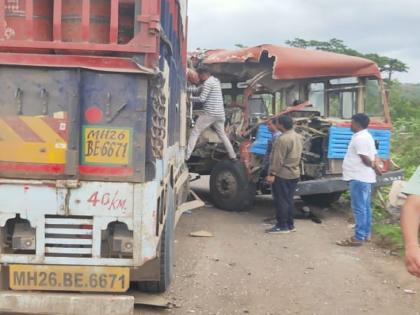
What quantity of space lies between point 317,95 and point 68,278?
6.86 metres

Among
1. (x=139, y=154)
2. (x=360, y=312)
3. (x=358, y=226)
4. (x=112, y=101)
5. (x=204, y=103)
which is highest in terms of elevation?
(x=204, y=103)

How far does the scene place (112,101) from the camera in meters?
4.14

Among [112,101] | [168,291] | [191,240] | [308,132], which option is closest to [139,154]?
[112,101]

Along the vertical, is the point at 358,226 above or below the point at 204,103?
below

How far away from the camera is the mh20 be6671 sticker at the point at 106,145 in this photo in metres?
4.13

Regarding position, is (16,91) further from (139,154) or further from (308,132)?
(308,132)

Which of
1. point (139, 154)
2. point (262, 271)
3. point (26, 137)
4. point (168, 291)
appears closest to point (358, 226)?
point (262, 271)

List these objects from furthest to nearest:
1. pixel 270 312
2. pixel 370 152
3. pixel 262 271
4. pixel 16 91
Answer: pixel 370 152, pixel 262 271, pixel 270 312, pixel 16 91

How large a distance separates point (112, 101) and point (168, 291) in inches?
90.5

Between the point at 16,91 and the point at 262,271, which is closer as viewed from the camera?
the point at 16,91

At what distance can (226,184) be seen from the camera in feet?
33.5

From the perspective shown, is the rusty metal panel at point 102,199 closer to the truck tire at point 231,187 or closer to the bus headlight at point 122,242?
the bus headlight at point 122,242

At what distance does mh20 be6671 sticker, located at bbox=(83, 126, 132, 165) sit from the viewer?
413 centimetres

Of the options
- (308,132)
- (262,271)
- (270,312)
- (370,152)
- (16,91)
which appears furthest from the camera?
(308,132)
